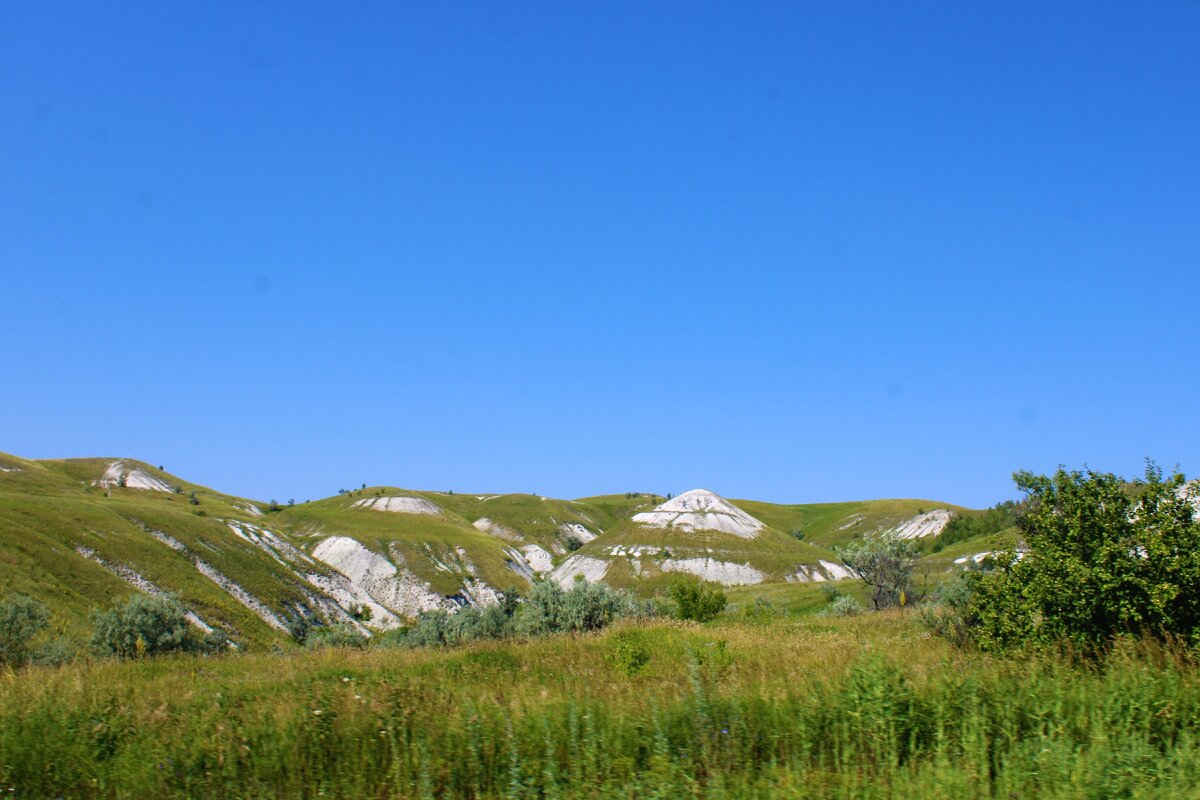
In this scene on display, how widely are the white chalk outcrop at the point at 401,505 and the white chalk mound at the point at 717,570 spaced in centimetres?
7651

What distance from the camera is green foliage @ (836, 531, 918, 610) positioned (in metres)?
46.5

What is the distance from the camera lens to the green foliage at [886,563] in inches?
1831

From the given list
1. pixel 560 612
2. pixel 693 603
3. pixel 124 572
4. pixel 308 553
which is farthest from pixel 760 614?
pixel 308 553

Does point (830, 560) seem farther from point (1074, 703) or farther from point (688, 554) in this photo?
point (1074, 703)

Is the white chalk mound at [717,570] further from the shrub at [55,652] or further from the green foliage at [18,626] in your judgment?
the shrub at [55,652]

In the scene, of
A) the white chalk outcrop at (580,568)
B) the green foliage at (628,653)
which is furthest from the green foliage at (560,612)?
the white chalk outcrop at (580,568)

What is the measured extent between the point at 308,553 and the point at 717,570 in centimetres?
6378

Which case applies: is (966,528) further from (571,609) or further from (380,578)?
(571,609)

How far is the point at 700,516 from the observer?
6137 inches

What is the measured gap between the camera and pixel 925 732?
738 cm

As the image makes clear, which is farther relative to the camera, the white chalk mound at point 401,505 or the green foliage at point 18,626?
the white chalk mound at point 401,505

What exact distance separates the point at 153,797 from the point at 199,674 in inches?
317

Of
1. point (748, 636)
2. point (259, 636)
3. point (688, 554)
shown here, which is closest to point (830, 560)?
point (688, 554)

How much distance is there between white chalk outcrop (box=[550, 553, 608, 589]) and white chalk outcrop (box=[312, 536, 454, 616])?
21.3 m
